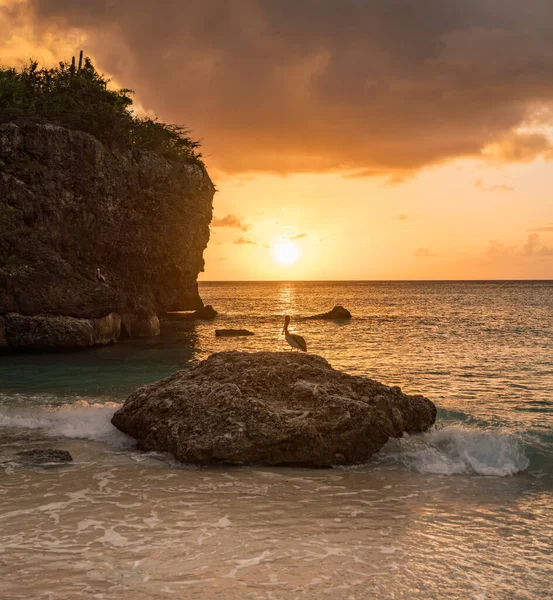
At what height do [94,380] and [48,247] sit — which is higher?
[48,247]

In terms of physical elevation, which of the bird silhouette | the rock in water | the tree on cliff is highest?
the tree on cliff

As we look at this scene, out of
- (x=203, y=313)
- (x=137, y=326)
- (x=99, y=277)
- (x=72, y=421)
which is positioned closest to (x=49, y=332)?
(x=99, y=277)

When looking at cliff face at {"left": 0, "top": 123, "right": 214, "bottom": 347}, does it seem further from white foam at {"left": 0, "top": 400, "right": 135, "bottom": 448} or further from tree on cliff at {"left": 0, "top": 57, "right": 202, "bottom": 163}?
white foam at {"left": 0, "top": 400, "right": 135, "bottom": 448}

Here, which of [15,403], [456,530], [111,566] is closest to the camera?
[111,566]

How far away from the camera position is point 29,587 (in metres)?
5.77

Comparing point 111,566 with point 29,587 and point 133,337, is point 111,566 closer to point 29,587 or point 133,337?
point 29,587

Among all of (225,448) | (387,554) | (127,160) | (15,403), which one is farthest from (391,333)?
(387,554)

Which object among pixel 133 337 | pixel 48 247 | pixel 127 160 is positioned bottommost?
pixel 133 337

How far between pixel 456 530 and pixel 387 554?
131 cm

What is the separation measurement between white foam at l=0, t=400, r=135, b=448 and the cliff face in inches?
623

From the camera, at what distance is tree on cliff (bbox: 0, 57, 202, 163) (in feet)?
111

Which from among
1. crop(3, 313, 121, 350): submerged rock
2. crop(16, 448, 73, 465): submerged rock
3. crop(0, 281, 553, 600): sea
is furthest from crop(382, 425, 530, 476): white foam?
crop(3, 313, 121, 350): submerged rock

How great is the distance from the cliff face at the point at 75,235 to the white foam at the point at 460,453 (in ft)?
78.3

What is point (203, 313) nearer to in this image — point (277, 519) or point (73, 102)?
point (73, 102)
